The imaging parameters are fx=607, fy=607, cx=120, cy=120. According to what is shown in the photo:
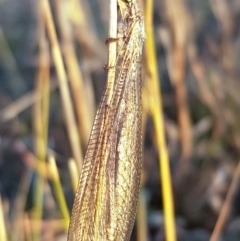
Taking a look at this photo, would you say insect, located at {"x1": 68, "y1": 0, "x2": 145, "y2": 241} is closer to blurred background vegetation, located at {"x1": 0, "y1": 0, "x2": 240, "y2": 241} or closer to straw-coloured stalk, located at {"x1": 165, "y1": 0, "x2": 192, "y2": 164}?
blurred background vegetation, located at {"x1": 0, "y1": 0, "x2": 240, "y2": 241}

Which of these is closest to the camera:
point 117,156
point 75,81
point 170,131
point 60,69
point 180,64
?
point 117,156

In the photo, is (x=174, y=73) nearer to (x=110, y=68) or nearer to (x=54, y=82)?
(x=54, y=82)

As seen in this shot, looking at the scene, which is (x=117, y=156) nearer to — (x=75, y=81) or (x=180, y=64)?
(x=75, y=81)

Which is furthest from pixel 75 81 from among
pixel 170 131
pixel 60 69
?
pixel 170 131

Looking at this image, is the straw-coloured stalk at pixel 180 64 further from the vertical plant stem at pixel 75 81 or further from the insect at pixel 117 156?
the insect at pixel 117 156

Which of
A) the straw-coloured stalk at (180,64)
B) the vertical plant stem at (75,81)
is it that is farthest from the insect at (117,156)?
the straw-coloured stalk at (180,64)

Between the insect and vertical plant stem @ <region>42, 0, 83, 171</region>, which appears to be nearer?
the insect

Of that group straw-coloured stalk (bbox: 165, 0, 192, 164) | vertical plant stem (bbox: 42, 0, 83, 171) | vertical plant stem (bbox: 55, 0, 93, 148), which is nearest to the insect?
vertical plant stem (bbox: 42, 0, 83, 171)

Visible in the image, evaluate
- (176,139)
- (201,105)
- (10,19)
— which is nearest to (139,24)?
(176,139)
